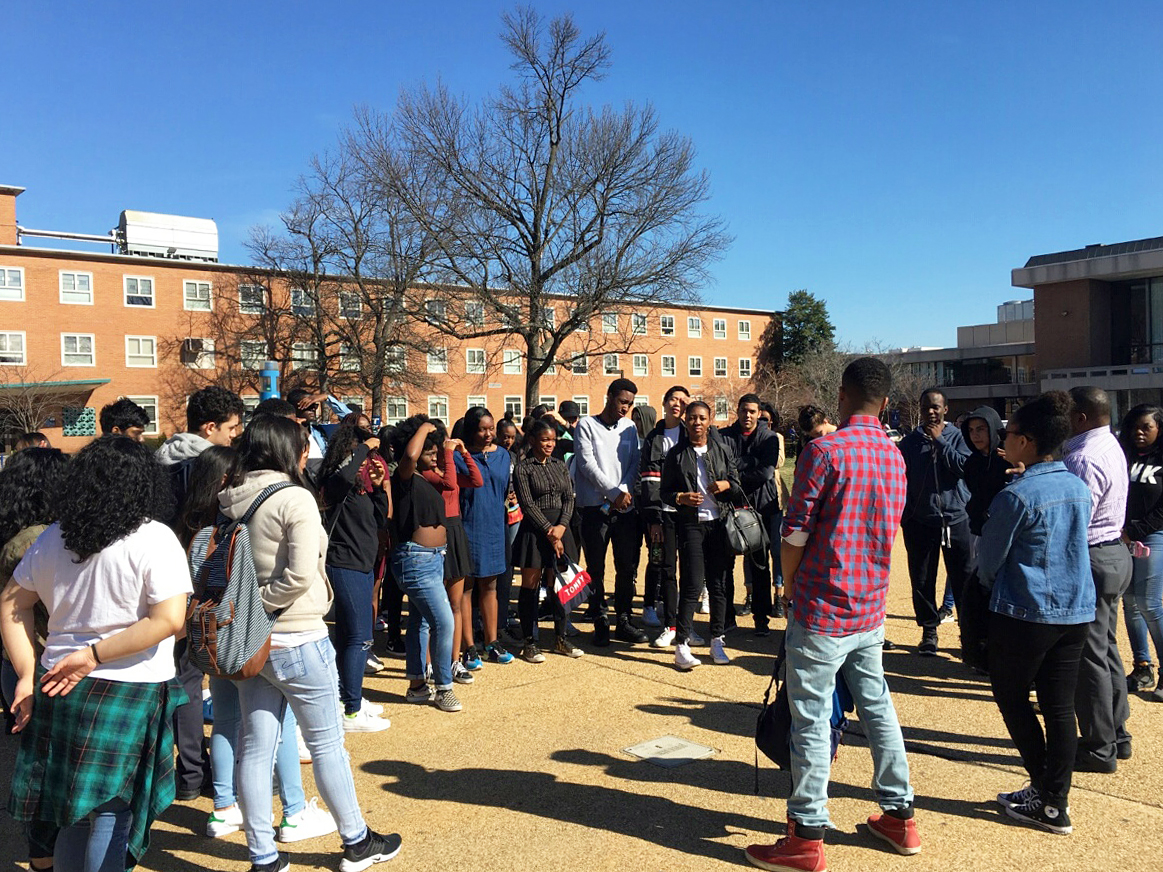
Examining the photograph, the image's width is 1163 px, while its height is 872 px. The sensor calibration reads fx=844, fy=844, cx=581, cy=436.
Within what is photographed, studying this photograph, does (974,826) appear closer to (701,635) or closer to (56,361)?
(701,635)

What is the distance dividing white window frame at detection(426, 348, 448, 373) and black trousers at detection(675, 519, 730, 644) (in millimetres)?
36908

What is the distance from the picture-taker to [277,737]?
11.4 ft

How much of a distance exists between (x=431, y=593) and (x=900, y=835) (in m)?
3.11

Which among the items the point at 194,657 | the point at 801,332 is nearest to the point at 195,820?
the point at 194,657

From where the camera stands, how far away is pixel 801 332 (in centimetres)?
6306

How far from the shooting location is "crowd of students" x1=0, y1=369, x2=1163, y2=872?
9.27 feet

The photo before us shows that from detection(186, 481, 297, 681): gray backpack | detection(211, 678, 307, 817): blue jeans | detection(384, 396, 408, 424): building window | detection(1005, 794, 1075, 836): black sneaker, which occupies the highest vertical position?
detection(384, 396, 408, 424): building window

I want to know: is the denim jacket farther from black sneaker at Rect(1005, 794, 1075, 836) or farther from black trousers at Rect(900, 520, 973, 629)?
black trousers at Rect(900, 520, 973, 629)

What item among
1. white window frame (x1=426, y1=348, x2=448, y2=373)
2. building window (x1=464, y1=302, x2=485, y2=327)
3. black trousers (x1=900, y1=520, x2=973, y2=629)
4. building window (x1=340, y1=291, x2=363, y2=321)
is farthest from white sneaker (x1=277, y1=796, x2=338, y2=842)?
building window (x1=340, y1=291, x2=363, y2=321)

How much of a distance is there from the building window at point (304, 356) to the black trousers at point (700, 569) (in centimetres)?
3951

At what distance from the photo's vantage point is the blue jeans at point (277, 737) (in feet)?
11.1

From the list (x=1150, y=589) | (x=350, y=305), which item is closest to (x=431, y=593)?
(x=1150, y=589)

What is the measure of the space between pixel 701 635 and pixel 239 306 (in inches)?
1622

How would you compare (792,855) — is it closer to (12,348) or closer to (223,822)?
(223,822)
